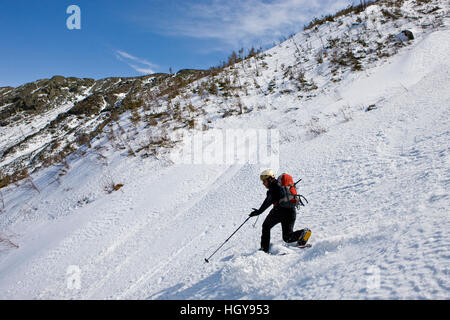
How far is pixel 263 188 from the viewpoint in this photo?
658cm

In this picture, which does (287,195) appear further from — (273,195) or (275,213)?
(275,213)

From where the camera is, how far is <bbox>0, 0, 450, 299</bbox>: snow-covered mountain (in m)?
2.90

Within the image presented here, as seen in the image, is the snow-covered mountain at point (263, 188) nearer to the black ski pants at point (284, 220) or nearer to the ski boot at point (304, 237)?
the ski boot at point (304, 237)

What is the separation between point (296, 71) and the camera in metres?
15.2

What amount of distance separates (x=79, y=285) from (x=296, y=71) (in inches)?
628

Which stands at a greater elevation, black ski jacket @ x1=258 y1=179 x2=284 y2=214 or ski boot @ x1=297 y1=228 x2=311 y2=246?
black ski jacket @ x1=258 y1=179 x2=284 y2=214

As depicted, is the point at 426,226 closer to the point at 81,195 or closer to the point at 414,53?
the point at 81,195

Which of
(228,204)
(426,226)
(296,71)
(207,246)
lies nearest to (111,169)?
(228,204)

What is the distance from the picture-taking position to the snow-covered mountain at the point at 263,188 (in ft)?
9.51

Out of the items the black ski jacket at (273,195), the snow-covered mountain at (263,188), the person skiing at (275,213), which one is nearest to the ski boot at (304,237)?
the person skiing at (275,213)

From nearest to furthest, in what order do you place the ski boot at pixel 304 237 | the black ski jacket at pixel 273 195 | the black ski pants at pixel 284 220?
1. the ski boot at pixel 304 237
2. the black ski jacket at pixel 273 195
3. the black ski pants at pixel 284 220

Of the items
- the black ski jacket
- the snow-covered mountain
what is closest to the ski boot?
the snow-covered mountain

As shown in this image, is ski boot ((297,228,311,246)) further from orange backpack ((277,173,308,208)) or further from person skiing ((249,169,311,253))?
orange backpack ((277,173,308,208))

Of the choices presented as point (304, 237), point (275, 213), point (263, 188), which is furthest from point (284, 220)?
point (263, 188)
